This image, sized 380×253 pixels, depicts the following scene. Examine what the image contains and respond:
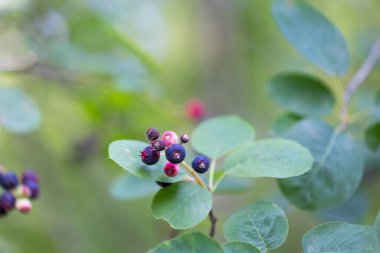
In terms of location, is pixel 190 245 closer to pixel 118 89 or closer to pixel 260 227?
pixel 260 227

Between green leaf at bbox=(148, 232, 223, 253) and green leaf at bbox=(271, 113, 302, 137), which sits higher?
green leaf at bbox=(148, 232, 223, 253)

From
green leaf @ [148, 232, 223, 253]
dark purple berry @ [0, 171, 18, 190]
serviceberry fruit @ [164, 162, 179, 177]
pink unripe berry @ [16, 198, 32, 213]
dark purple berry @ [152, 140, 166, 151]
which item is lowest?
pink unripe berry @ [16, 198, 32, 213]

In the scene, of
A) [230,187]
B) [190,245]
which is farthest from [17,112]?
[190,245]

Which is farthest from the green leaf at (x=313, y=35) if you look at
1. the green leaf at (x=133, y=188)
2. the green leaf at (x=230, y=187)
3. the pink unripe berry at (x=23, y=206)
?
the pink unripe berry at (x=23, y=206)

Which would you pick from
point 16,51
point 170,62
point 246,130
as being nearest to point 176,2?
point 170,62

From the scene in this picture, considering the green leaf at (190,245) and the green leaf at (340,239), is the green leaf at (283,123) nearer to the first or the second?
the green leaf at (340,239)

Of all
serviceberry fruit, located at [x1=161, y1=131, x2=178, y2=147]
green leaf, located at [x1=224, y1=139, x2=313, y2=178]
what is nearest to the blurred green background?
green leaf, located at [x1=224, y1=139, x2=313, y2=178]

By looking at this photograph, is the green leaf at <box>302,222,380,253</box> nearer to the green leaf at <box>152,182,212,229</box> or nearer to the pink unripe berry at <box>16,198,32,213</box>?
the green leaf at <box>152,182,212,229</box>
